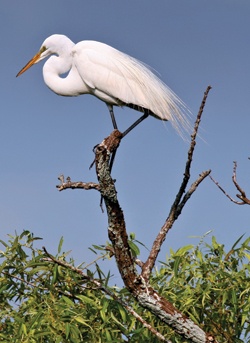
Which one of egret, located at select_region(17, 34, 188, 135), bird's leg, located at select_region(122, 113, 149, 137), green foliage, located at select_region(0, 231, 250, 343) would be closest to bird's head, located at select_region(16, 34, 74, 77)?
egret, located at select_region(17, 34, 188, 135)

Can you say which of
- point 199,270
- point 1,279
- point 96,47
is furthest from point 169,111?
point 1,279

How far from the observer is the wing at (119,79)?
5094mm

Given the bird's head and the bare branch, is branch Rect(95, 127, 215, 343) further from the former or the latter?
the bird's head

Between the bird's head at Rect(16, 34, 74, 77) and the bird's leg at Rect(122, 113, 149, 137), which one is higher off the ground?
the bird's head at Rect(16, 34, 74, 77)

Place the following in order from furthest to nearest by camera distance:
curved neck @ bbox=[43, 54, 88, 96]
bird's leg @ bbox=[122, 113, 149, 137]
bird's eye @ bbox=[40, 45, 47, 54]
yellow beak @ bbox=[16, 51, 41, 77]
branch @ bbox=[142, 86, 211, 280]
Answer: yellow beak @ bbox=[16, 51, 41, 77], bird's eye @ bbox=[40, 45, 47, 54], curved neck @ bbox=[43, 54, 88, 96], bird's leg @ bbox=[122, 113, 149, 137], branch @ bbox=[142, 86, 211, 280]

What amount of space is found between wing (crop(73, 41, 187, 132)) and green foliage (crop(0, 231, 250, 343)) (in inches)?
67.9

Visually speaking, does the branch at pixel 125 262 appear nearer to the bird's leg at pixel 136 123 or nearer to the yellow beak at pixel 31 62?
the bird's leg at pixel 136 123

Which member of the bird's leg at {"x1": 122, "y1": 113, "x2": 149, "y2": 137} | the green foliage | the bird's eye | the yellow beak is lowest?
the green foliage

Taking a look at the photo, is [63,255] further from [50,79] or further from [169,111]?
[50,79]

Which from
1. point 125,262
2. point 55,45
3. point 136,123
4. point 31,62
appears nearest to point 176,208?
point 125,262

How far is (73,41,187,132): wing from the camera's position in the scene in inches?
201

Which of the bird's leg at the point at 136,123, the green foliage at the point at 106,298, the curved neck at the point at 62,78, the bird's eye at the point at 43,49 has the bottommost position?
the green foliage at the point at 106,298

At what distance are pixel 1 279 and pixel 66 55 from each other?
268 cm

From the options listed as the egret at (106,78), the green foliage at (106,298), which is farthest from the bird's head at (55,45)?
the green foliage at (106,298)
